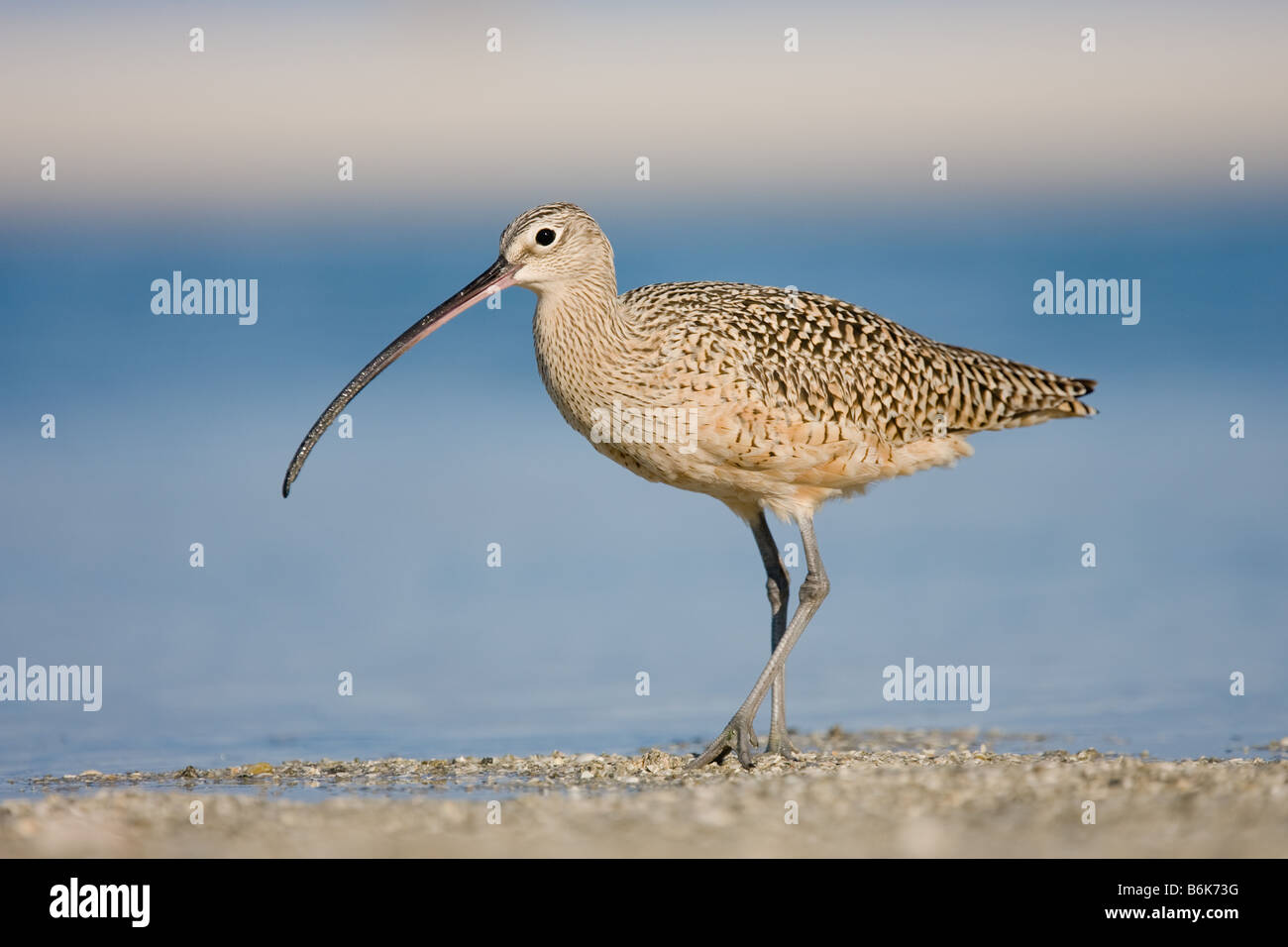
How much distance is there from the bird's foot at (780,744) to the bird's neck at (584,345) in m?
1.86

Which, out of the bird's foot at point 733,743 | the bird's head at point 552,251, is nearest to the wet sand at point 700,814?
the bird's foot at point 733,743

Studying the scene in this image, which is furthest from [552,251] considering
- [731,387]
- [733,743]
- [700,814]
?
[700,814]

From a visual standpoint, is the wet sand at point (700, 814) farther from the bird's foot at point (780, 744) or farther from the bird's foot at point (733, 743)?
the bird's foot at point (780, 744)

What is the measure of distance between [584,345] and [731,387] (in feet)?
2.62

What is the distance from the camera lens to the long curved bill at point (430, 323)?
900cm

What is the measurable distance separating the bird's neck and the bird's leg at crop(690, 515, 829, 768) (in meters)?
1.30

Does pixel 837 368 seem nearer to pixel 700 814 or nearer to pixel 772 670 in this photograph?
pixel 772 670

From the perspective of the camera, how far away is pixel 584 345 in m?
8.93

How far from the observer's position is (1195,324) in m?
20.8

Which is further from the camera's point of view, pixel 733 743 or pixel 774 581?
pixel 774 581
